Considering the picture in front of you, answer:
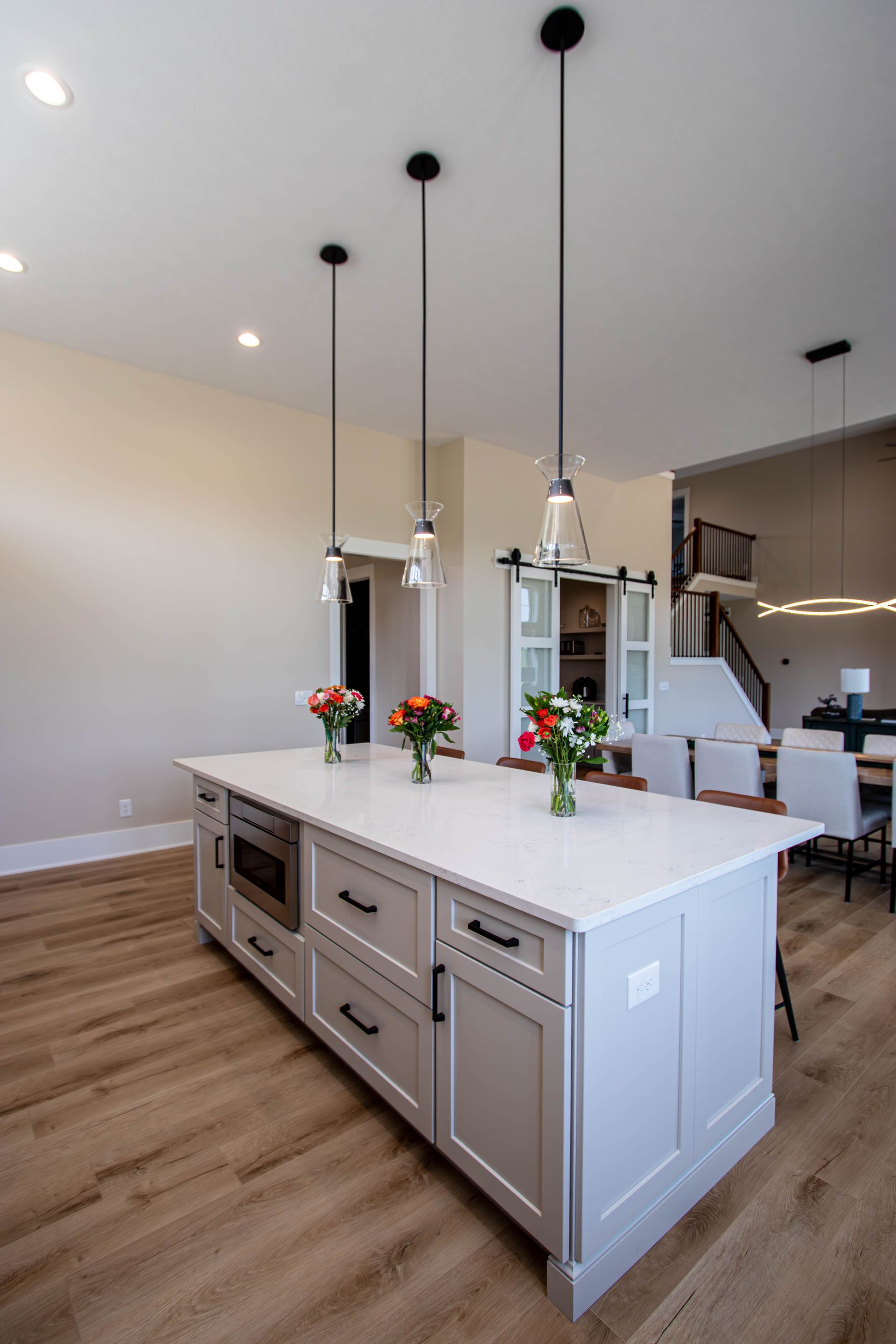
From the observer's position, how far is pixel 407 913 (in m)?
1.67

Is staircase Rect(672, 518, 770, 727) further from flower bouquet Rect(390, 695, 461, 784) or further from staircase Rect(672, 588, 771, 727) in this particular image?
flower bouquet Rect(390, 695, 461, 784)

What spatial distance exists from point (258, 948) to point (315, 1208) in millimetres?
1011

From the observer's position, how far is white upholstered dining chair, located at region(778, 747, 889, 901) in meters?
3.69

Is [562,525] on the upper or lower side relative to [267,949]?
upper

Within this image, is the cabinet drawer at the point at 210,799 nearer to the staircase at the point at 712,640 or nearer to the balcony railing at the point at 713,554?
the staircase at the point at 712,640

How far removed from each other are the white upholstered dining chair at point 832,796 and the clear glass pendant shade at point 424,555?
2564 millimetres

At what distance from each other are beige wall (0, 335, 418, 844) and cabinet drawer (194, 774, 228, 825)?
156cm

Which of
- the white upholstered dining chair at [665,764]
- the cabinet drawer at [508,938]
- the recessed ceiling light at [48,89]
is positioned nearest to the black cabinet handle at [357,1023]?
the cabinet drawer at [508,938]

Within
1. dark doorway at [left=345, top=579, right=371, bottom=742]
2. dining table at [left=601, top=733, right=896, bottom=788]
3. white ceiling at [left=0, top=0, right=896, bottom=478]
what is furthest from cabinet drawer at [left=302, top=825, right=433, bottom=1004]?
dark doorway at [left=345, top=579, right=371, bottom=742]

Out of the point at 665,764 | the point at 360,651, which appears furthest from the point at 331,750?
the point at 360,651

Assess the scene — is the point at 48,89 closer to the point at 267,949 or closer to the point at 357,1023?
the point at 267,949

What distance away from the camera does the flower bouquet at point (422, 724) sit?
262 cm

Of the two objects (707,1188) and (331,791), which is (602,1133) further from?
(331,791)

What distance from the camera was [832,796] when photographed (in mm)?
3762
